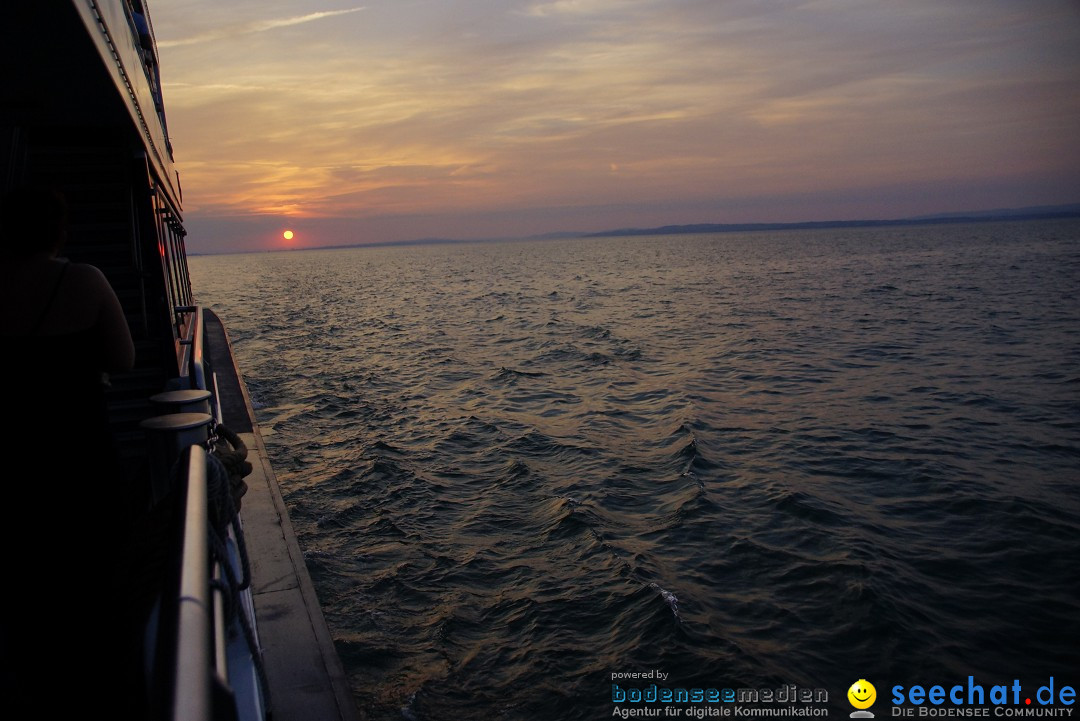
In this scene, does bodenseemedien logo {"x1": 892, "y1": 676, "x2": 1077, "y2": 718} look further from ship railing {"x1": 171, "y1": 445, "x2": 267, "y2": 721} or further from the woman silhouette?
the woman silhouette

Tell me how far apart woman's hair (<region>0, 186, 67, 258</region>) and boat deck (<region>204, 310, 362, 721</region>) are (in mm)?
3191

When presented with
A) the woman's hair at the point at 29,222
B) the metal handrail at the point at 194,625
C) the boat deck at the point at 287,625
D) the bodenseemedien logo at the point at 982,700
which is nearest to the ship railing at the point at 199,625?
the metal handrail at the point at 194,625

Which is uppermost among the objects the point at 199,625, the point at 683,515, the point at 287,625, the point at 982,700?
the point at 199,625

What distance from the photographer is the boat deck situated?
15.2 ft

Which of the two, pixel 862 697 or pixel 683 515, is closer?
pixel 862 697

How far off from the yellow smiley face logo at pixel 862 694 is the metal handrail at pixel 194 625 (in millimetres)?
6295

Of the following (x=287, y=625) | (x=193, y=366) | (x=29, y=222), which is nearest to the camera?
(x=29, y=222)

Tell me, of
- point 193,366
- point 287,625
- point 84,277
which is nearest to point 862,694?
point 287,625

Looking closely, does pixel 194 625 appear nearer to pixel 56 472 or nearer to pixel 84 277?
pixel 56 472

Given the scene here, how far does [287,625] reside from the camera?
17.8 feet

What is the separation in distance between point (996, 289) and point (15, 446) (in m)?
52.2

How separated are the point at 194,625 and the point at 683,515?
942 centimetres

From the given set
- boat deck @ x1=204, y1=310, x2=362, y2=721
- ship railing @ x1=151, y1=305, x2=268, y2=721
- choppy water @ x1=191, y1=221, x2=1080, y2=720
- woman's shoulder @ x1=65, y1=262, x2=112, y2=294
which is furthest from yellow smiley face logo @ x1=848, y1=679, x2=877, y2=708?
woman's shoulder @ x1=65, y1=262, x2=112, y2=294

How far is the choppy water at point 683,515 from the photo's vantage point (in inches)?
272
